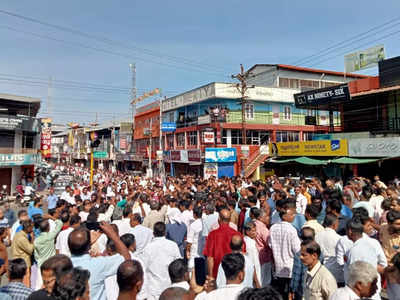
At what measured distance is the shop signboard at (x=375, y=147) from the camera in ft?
60.5

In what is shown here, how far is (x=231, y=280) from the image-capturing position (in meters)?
3.07

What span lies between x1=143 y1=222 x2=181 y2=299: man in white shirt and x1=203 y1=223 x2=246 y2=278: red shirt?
535 millimetres

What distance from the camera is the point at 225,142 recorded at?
30.8m

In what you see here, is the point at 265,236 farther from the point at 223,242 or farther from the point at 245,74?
the point at 245,74

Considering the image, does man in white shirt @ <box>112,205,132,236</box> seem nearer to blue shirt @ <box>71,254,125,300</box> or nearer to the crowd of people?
the crowd of people

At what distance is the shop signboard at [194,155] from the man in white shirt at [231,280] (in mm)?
26456

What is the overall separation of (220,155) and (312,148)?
8.36 meters

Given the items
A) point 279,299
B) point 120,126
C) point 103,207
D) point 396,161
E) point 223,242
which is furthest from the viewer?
point 120,126

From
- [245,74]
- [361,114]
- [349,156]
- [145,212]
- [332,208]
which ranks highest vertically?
[245,74]

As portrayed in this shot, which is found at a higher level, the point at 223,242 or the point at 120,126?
the point at 120,126

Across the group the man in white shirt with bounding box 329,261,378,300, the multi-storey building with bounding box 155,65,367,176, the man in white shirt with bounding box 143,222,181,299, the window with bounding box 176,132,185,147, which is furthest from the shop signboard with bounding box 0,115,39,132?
the man in white shirt with bounding box 329,261,378,300

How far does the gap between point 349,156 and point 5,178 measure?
95.4 feet

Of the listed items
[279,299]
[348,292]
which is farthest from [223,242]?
[279,299]

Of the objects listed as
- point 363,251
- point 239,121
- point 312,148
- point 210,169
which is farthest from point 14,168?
point 363,251
